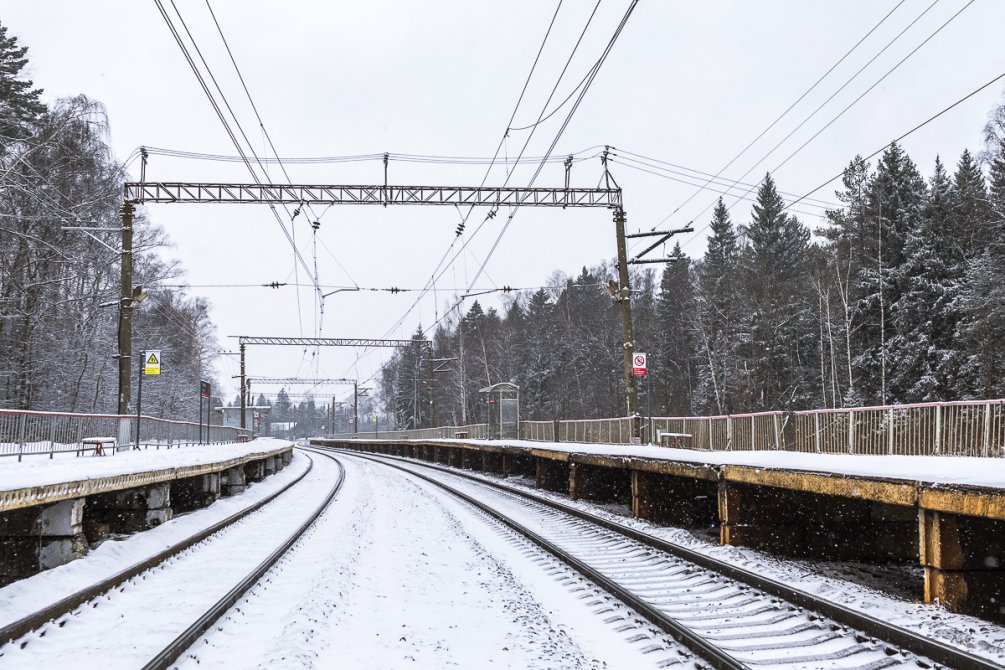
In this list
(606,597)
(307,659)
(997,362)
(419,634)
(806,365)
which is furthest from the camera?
(806,365)

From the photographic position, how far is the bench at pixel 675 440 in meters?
19.8

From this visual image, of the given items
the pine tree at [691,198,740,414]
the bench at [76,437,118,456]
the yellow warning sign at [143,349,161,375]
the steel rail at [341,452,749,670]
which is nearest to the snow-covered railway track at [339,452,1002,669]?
the steel rail at [341,452,749,670]

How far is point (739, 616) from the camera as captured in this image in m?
6.29

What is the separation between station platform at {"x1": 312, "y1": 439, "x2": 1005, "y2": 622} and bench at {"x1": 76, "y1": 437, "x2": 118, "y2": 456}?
10.9m

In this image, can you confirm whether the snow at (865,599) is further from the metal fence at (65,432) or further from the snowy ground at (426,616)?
the metal fence at (65,432)

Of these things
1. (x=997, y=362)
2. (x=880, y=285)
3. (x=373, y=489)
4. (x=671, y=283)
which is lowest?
(x=373, y=489)

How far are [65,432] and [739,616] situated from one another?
17571 mm

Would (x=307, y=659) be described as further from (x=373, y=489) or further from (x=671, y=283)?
(x=671, y=283)

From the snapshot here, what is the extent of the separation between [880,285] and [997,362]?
26.7 ft

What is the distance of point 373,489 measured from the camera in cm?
2189

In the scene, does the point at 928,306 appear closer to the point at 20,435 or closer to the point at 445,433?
the point at 445,433

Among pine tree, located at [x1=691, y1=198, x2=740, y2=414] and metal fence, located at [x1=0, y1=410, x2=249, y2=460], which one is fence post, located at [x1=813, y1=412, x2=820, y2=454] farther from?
pine tree, located at [x1=691, y1=198, x2=740, y2=414]

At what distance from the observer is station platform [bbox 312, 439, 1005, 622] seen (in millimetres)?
6164

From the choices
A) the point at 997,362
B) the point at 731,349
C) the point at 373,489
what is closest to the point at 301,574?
the point at 373,489
